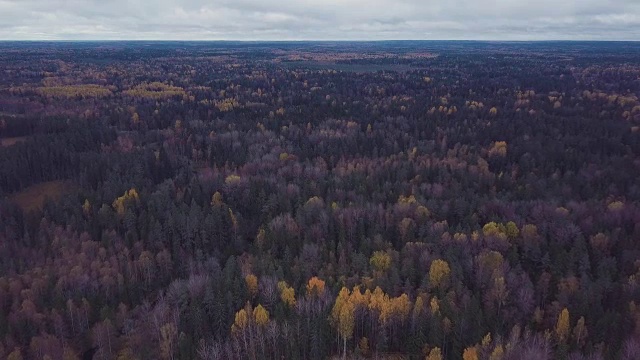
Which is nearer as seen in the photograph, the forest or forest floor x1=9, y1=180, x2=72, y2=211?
the forest

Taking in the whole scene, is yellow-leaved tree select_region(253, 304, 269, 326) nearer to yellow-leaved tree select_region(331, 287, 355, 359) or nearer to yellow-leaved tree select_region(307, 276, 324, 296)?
yellow-leaved tree select_region(307, 276, 324, 296)

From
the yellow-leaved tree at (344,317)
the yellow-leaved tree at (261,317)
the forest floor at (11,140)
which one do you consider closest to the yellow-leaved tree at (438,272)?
the yellow-leaved tree at (344,317)

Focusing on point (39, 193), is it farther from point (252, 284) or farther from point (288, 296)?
point (288, 296)

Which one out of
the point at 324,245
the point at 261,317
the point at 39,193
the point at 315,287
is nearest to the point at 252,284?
the point at 261,317

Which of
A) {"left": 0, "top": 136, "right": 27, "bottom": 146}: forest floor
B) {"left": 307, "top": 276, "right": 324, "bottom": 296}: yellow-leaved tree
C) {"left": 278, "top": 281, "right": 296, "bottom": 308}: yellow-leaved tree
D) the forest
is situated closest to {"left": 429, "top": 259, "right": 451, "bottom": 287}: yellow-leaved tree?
the forest

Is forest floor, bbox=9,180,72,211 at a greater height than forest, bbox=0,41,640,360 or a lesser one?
lesser

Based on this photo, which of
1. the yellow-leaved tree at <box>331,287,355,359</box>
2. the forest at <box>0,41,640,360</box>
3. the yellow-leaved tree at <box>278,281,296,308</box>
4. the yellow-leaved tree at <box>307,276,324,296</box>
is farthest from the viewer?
the yellow-leaved tree at <box>307,276,324,296</box>

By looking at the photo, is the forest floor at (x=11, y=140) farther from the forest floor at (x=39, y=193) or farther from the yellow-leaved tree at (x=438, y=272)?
the yellow-leaved tree at (x=438, y=272)
